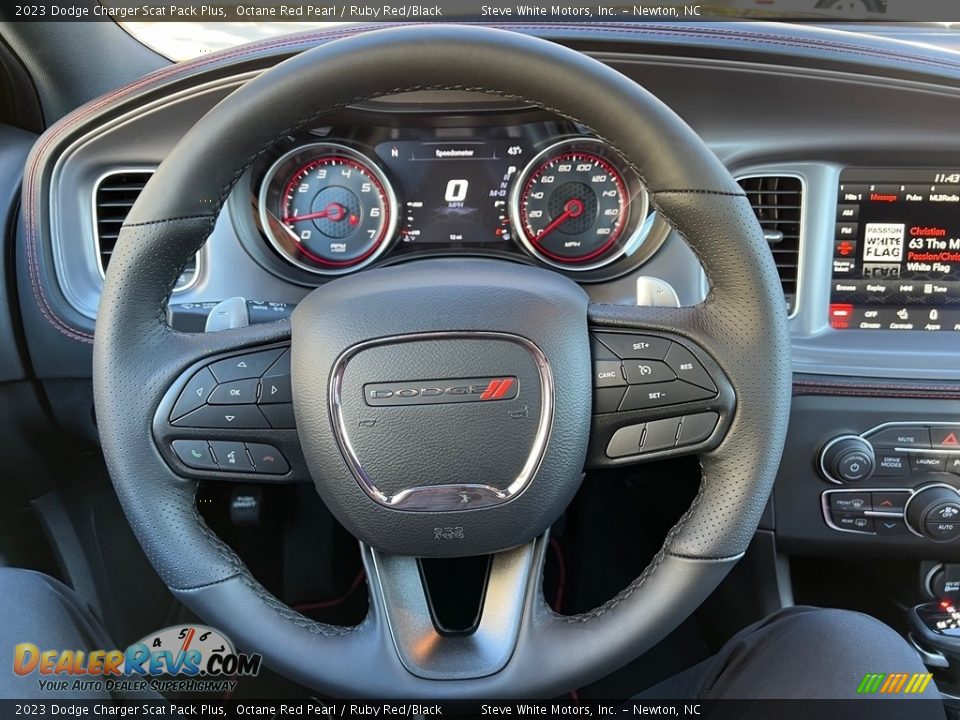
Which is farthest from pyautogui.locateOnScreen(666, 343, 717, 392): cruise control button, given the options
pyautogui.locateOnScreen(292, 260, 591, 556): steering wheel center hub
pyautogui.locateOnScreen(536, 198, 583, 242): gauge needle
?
pyautogui.locateOnScreen(536, 198, 583, 242): gauge needle

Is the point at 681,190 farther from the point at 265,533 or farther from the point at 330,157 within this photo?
the point at 265,533

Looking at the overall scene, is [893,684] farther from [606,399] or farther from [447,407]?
[447,407]

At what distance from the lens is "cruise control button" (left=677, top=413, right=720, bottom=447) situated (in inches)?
39.6

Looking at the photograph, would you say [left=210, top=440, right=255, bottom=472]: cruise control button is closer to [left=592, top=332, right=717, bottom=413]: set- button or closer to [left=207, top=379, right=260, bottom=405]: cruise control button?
[left=207, top=379, right=260, bottom=405]: cruise control button

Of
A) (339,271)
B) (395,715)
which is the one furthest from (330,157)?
(395,715)

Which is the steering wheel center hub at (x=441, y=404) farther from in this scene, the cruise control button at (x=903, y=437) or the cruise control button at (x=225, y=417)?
the cruise control button at (x=903, y=437)

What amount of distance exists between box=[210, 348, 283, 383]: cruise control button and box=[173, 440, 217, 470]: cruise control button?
0.09 m

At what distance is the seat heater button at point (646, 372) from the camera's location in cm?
100

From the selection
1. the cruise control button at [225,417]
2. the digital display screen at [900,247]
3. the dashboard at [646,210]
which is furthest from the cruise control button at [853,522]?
the cruise control button at [225,417]

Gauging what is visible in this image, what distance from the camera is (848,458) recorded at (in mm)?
1489

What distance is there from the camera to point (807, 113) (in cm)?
147

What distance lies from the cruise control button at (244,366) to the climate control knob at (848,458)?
3.45 ft

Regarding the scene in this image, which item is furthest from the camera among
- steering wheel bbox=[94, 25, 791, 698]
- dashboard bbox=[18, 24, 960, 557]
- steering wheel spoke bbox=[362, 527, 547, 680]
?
dashboard bbox=[18, 24, 960, 557]

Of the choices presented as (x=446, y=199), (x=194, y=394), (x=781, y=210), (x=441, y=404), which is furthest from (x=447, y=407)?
(x=781, y=210)
